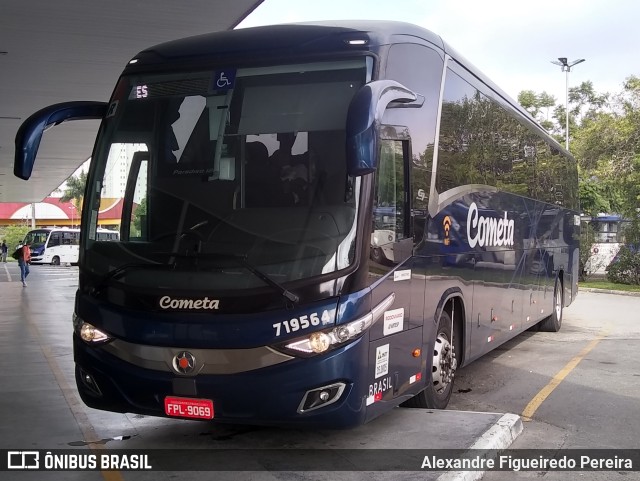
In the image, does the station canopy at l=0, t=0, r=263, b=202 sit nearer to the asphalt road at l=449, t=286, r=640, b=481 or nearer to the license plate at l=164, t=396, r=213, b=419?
the asphalt road at l=449, t=286, r=640, b=481

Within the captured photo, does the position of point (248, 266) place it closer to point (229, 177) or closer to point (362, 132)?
point (229, 177)

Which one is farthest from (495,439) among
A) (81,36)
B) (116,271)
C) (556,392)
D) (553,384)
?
(81,36)

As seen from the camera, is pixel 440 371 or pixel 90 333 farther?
pixel 440 371

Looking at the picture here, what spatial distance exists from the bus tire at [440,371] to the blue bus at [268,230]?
0.09 m

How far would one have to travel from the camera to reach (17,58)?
44.8 ft

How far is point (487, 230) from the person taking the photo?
8367mm

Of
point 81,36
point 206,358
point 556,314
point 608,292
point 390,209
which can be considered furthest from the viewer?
point 608,292

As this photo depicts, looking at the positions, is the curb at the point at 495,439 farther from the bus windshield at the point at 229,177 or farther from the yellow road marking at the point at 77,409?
the yellow road marking at the point at 77,409

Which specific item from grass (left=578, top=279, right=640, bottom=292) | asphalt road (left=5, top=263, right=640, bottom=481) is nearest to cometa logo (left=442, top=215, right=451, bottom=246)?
asphalt road (left=5, top=263, right=640, bottom=481)

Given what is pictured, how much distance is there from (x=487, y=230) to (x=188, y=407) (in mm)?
4521

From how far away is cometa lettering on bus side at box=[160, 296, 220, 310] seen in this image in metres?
5.04

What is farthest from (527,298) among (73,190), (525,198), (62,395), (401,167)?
(73,190)

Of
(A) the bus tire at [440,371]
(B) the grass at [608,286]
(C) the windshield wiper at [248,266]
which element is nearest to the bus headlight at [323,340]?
(C) the windshield wiper at [248,266]

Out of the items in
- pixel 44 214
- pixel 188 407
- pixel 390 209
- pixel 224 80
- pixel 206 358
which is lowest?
pixel 188 407
